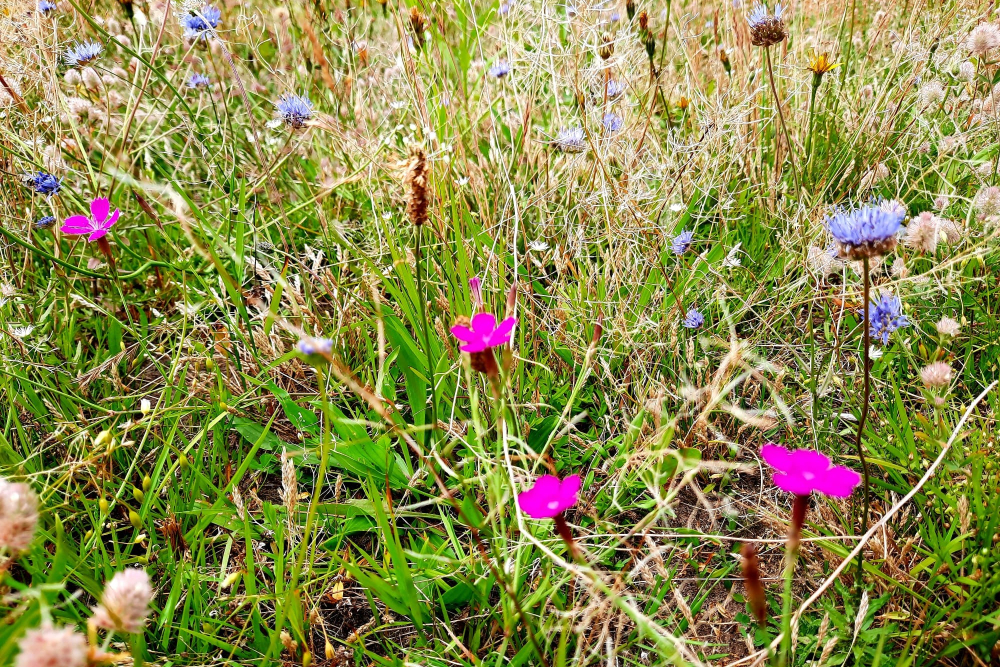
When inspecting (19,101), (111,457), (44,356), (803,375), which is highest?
(19,101)

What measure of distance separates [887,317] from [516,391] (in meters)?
0.69

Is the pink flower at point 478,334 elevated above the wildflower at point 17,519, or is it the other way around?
the pink flower at point 478,334

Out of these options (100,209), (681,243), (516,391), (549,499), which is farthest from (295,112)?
(549,499)

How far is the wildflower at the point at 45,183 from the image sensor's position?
1459 millimetres

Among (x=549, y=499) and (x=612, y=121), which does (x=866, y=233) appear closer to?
(x=549, y=499)

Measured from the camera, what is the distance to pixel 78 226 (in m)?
1.23

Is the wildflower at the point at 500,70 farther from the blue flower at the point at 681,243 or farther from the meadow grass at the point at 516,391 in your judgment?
the blue flower at the point at 681,243

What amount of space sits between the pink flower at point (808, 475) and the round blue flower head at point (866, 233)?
0.26m

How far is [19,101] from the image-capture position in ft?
5.53

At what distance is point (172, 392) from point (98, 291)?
0.52m

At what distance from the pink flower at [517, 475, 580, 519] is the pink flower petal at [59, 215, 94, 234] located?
3.10ft

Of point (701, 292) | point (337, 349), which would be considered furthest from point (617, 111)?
point (337, 349)

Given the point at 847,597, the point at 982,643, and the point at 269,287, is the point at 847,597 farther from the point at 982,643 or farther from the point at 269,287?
the point at 269,287

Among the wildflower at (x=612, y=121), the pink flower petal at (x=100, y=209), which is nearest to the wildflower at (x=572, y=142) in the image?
the wildflower at (x=612, y=121)
